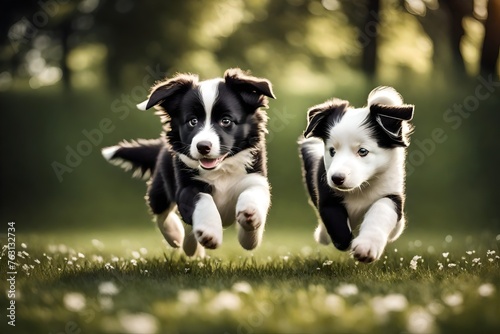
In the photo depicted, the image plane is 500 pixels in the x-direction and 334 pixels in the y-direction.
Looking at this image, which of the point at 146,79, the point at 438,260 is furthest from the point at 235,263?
the point at 146,79

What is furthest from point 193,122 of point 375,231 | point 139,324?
point 139,324

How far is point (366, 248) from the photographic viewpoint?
4.18 meters

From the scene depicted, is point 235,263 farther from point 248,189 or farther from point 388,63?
point 388,63

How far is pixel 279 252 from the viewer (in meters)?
6.62

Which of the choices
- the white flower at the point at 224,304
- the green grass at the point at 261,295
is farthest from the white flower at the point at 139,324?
the white flower at the point at 224,304

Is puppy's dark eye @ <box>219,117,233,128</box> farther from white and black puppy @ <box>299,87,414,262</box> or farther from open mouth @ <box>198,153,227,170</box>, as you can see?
white and black puppy @ <box>299,87,414,262</box>

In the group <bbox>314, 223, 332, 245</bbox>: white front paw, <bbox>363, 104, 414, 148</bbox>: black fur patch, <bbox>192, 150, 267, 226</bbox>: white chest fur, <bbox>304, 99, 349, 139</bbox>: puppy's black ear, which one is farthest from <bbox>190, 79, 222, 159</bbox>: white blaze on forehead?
<bbox>314, 223, 332, 245</bbox>: white front paw

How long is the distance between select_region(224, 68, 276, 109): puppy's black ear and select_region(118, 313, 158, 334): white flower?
229 centimetres

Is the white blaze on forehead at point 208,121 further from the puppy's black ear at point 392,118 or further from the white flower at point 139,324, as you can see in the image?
the white flower at point 139,324

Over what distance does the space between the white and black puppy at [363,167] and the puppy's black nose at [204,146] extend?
0.79 meters

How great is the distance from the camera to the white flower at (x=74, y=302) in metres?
3.37

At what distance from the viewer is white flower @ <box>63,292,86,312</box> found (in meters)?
3.37

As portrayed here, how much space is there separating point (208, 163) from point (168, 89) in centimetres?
68

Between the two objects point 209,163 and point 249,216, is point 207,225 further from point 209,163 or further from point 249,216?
point 209,163
